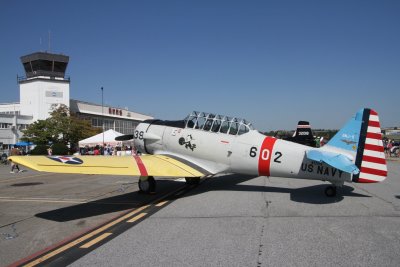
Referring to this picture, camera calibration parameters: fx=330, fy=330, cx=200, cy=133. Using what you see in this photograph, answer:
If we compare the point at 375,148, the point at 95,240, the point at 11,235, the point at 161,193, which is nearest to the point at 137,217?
the point at 95,240

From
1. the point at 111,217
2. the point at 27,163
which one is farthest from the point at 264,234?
the point at 27,163

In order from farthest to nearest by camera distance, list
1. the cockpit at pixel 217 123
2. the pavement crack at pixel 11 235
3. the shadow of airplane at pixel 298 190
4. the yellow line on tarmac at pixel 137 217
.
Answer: the cockpit at pixel 217 123 → the shadow of airplane at pixel 298 190 → the yellow line on tarmac at pixel 137 217 → the pavement crack at pixel 11 235

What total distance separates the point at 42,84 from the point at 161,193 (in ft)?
178

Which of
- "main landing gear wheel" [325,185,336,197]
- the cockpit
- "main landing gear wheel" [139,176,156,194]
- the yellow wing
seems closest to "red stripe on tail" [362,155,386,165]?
"main landing gear wheel" [325,185,336,197]

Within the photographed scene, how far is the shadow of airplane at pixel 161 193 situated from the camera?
7518 millimetres

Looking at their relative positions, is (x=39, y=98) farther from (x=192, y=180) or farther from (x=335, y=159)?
(x=335, y=159)

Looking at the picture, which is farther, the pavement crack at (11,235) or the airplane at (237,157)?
the airplane at (237,157)

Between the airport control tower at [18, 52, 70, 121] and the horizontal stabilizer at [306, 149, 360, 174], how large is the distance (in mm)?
54818

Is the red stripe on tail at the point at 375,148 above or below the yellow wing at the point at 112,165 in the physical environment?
above

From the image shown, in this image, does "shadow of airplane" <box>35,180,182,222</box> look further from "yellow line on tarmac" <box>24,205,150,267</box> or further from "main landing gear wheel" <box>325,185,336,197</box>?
"main landing gear wheel" <box>325,185,336,197</box>

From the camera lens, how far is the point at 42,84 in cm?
5672

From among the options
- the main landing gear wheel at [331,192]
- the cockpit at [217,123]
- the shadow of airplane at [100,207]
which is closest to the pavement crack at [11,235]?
the shadow of airplane at [100,207]

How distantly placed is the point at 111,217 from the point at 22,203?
3.51 metres

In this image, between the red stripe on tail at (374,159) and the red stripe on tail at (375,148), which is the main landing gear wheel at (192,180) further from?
the red stripe on tail at (375,148)
